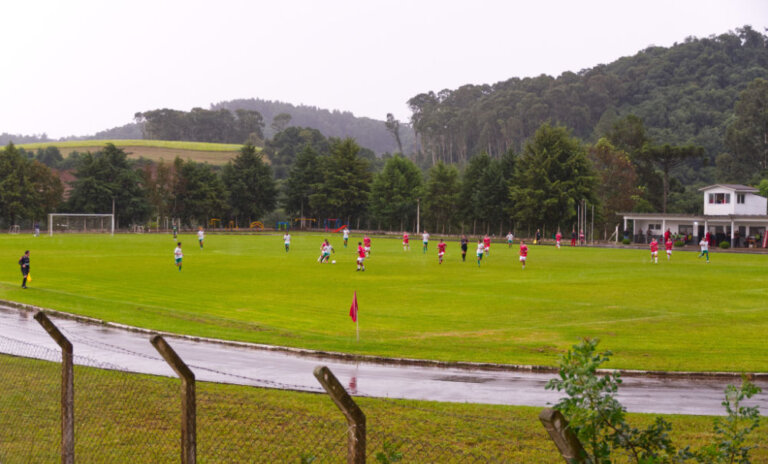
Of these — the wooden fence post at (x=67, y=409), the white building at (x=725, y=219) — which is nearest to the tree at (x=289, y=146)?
the white building at (x=725, y=219)

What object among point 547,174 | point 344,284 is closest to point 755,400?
point 344,284

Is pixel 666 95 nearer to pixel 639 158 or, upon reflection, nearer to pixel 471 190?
pixel 639 158

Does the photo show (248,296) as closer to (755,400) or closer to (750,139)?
(755,400)

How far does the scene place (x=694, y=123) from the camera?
5910 inches

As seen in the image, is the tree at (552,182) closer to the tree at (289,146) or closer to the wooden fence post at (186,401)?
the tree at (289,146)

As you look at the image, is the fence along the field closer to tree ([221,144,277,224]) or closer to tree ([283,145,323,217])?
tree ([221,144,277,224])

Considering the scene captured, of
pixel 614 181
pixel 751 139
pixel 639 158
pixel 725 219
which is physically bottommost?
pixel 725 219

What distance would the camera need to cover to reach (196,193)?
415 feet

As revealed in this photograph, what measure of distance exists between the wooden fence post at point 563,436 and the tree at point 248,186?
434 ft

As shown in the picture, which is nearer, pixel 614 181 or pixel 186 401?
pixel 186 401

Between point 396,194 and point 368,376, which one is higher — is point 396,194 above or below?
above

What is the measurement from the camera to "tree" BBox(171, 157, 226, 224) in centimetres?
12688

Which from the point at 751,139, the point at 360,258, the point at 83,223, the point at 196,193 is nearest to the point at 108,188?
the point at 83,223

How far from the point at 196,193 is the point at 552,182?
62160 mm
